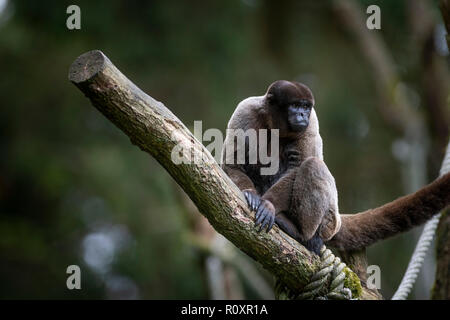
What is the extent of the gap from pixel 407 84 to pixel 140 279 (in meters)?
7.29

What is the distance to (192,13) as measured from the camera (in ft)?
40.8

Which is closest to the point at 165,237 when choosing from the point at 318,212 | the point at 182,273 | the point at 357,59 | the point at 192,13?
the point at 182,273

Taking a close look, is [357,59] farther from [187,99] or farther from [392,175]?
[187,99]

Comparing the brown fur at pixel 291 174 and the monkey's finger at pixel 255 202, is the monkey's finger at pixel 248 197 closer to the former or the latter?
the monkey's finger at pixel 255 202

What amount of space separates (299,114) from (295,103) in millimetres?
106

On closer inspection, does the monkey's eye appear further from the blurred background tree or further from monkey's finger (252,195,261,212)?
the blurred background tree

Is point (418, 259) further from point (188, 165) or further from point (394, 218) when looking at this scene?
point (188, 165)

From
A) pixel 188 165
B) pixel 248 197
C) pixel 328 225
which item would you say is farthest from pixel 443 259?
pixel 188 165

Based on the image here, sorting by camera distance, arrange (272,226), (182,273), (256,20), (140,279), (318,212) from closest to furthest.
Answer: (272,226) → (318,212) → (182,273) → (140,279) → (256,20)

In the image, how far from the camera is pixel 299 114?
470 centimetres

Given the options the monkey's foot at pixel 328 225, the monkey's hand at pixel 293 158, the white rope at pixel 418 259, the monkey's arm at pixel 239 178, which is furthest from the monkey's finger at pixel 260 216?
the white rope at pixel 418 259

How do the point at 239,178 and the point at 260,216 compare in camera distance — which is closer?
the point at 260,216

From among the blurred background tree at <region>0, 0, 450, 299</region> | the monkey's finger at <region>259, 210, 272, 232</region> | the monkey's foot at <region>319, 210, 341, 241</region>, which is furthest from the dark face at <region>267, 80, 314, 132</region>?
the blurred background tree at <region>0, 0, 450, 299</region>

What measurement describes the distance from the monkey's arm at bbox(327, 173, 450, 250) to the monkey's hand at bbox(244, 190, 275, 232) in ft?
3.08
